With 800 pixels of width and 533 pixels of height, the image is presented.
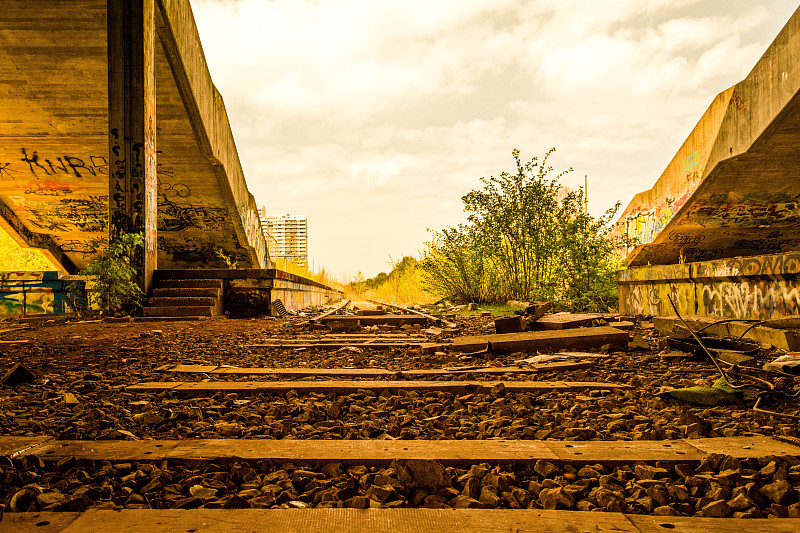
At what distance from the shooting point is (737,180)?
1075cm

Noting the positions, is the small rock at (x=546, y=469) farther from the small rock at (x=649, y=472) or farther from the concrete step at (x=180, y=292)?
the concrete step at (x=180, y=292)

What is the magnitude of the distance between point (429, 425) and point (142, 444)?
1.09m

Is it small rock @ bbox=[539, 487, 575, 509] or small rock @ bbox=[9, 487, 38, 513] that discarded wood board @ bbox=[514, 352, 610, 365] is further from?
small rock @ bbox=[9, 487, 38, 513]

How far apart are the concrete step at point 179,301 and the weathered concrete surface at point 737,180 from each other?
25.0ft

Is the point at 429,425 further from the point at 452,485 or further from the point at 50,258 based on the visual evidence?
the point at 50,258

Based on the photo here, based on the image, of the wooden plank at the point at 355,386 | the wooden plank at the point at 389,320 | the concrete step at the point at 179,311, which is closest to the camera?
the wooden plank at the point at 355,386

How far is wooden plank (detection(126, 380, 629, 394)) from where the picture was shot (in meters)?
2.62

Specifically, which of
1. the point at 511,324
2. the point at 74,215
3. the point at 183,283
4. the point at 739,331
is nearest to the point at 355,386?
the point at 511,324

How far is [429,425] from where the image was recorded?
6.68 feet

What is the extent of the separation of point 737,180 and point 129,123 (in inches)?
485

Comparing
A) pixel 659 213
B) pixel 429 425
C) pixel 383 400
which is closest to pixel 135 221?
pixel 383 400

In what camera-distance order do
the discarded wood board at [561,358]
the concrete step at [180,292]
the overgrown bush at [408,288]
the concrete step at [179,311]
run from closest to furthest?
the discarded wood board at [561,358]
the concrete step at [179,311]
the concrete step at [180,292]
the overgrown bush at [408,288]

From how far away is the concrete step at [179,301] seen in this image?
7.65m

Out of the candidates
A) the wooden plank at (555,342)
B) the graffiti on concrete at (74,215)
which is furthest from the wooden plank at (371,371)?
the graffiti on concrete at (74,215)
